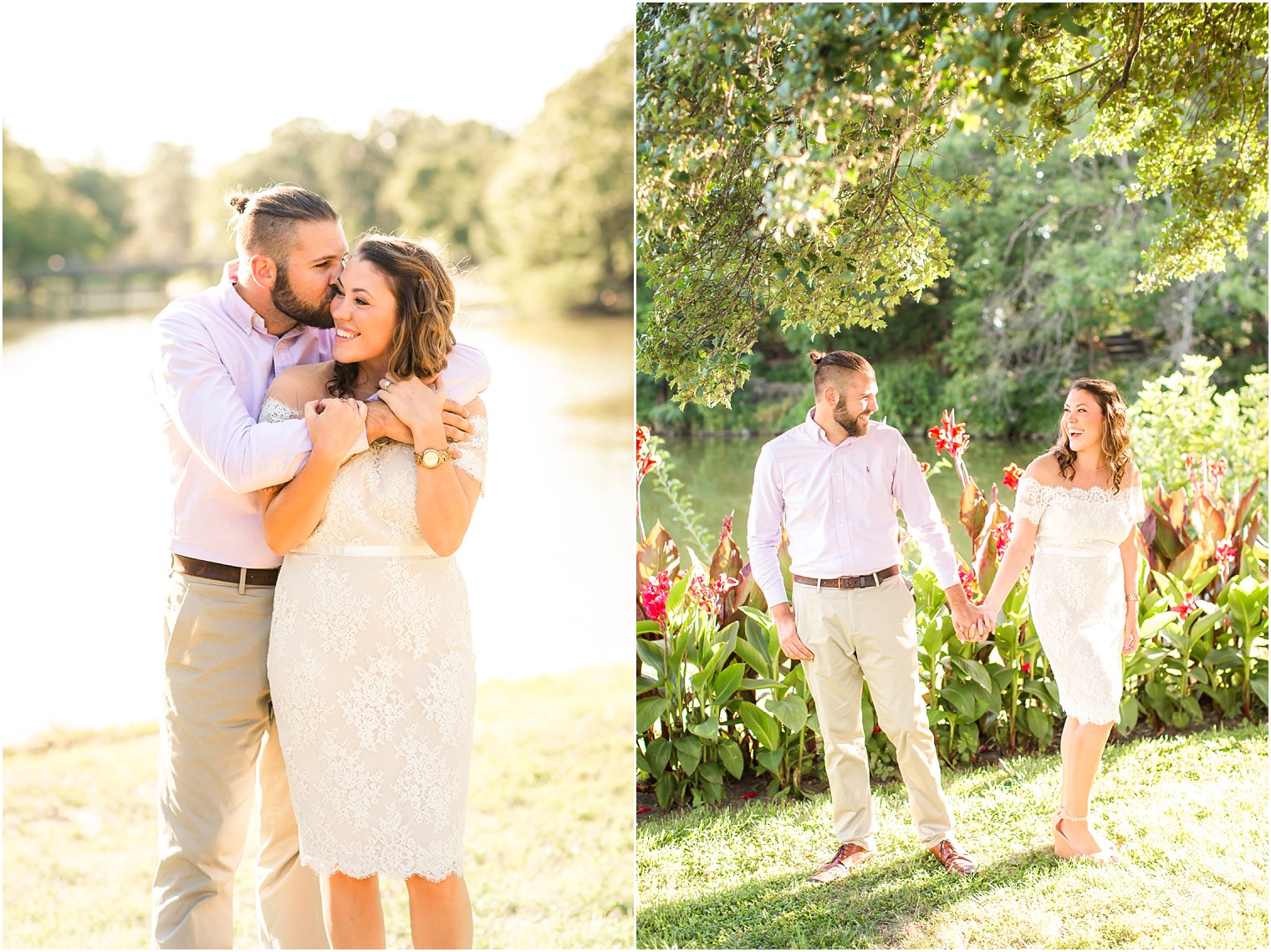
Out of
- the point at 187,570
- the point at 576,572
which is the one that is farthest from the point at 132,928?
the point at 576,572

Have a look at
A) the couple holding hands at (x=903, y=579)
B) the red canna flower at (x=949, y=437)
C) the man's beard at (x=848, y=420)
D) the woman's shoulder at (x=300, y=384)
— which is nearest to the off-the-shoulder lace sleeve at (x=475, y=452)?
the woman's shoulder at (x=300, y=384)

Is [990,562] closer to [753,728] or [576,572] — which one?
[753,728]

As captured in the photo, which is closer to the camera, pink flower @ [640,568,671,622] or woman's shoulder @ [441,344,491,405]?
woman's shoulder @ [441,344,491,405]

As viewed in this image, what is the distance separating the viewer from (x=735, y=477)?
9.29 feet

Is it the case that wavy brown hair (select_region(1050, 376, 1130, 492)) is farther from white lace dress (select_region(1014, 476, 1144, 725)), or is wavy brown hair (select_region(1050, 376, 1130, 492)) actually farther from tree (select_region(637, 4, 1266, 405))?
tree (select_region(637, 4, 1266, 405))

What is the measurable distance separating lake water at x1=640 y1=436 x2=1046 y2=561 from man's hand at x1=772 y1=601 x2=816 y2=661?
0.20 meters

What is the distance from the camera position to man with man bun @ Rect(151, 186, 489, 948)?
2156 mm

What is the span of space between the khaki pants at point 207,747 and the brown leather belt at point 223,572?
0.01 m

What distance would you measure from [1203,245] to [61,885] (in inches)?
177

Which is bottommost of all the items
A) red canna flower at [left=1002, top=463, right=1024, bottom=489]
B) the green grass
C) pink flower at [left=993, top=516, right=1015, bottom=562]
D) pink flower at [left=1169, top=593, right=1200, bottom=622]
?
the green grass

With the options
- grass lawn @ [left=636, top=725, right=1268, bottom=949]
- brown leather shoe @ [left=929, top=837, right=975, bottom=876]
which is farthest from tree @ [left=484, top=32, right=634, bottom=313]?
brown leather shoe @ [left=929, top=837, right=975, bottom=876]

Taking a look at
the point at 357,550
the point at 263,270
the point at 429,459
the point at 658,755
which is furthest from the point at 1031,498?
the point at 263,270

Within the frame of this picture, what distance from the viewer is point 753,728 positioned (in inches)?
112

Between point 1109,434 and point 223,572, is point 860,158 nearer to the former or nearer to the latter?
point 1109,434
